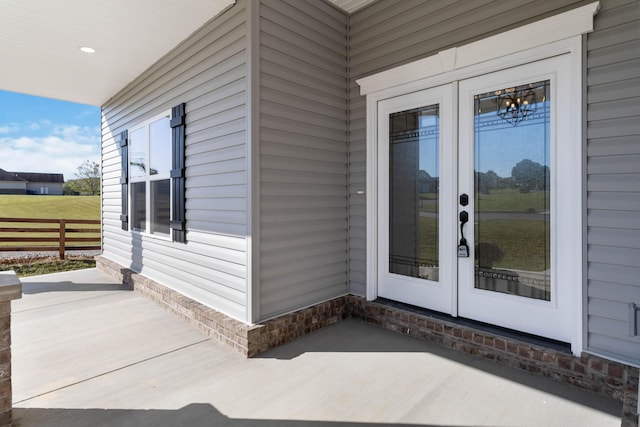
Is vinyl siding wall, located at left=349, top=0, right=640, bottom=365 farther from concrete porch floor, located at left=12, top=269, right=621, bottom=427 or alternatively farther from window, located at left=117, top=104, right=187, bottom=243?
window, located at left=117, top=104, right=187, bottom=243

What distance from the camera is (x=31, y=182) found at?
89.4ft

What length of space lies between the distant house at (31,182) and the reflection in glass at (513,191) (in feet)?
101

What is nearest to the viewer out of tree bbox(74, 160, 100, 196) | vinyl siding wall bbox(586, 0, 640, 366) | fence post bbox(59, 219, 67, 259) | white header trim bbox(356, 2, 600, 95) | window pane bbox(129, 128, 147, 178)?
vinyl siding wall bbox(586, 0, 640, 366)

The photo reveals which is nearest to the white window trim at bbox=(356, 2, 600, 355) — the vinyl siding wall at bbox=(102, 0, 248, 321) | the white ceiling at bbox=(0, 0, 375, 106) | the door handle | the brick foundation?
the brick foundation

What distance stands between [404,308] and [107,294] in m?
3.70

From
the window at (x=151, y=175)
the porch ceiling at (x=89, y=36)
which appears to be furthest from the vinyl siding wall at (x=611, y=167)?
the window at (x=151, y=175)

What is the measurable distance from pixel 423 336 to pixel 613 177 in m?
1.77

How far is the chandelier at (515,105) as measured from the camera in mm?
2533

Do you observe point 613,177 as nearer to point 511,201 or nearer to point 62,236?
point 511,201

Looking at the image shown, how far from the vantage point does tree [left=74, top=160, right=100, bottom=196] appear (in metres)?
20.7

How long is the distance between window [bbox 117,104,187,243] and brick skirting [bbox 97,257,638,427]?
86 cm

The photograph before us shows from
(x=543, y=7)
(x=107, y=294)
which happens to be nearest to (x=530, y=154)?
(x=543, y=7)

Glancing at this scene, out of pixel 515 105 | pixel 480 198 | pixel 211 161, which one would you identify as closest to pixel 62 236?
pixel 211 161

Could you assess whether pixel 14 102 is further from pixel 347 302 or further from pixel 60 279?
pixel 347 302
